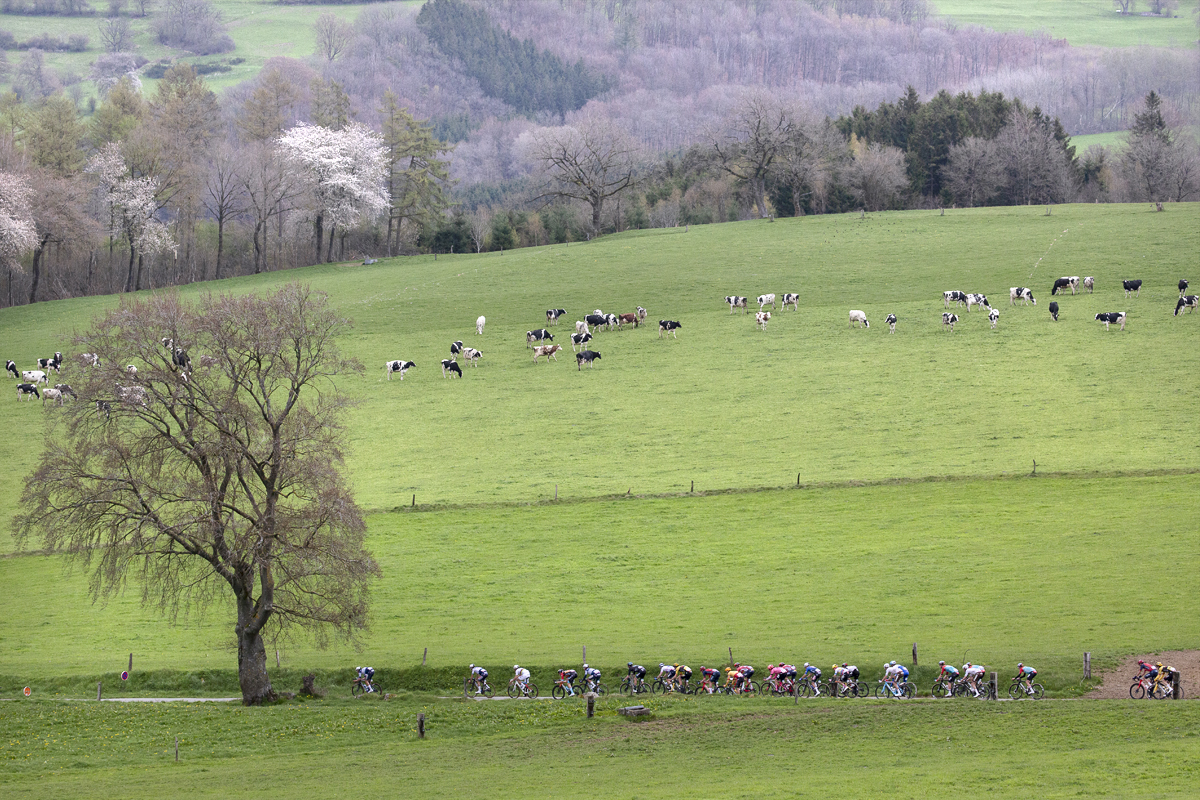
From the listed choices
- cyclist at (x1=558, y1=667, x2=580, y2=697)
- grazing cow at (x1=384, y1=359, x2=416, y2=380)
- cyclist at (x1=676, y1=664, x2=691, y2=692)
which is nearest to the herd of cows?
grazing cow at (x1=384, y1=359, x2=416, y2=380)

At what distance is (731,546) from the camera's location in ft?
129

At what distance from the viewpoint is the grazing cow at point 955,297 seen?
223 ft

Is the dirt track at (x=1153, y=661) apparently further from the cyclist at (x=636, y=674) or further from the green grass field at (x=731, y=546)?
the cyclist at (x=636, y=674)

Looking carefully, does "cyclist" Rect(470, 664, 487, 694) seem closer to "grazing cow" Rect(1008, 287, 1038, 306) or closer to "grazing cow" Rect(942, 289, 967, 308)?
"grazing cow" Rect(942, 289, 967, 308)

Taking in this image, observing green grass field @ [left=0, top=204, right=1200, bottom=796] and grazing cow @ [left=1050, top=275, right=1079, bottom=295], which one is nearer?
green grass field @ [left=0, top=204, right=1200, bottom=796]

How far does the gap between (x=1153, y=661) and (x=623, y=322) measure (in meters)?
47.9

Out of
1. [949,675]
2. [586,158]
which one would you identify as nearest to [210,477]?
[949,675]

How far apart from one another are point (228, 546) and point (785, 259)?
61.2 meters

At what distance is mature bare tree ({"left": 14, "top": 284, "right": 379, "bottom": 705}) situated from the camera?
2795 centimetres

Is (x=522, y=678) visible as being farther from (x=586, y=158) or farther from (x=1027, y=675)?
(x=586, y=158)

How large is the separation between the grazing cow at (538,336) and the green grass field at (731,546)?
1648mm

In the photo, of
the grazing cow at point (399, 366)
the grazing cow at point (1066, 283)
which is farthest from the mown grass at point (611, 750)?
the grazing cow at point (1066, 283)

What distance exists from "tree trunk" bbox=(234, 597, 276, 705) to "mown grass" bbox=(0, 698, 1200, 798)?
1.31 meters

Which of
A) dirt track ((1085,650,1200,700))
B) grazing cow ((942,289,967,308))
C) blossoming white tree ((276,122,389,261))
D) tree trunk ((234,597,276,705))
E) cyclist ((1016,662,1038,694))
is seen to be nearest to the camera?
dirt track ((1085,650,1200,700))
